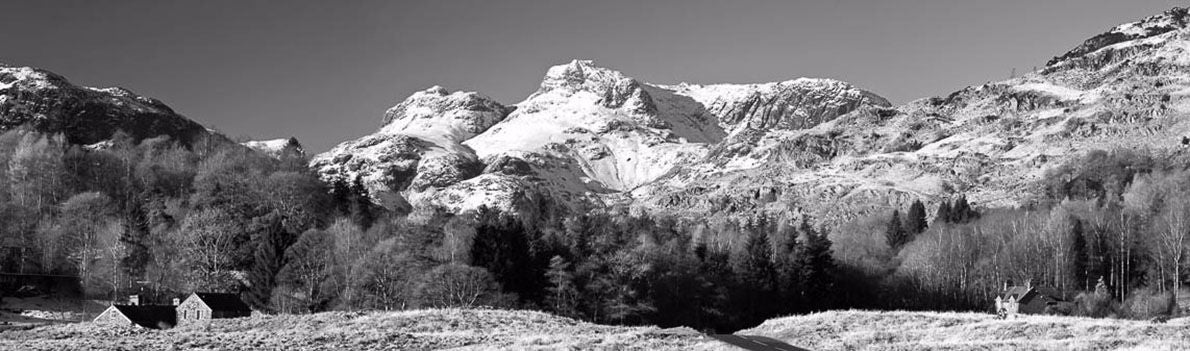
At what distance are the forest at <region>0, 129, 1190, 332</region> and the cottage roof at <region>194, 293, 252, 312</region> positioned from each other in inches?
243

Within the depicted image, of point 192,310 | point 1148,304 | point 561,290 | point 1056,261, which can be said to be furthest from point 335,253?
point 1056,261

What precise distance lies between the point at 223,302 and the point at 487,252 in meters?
25.1

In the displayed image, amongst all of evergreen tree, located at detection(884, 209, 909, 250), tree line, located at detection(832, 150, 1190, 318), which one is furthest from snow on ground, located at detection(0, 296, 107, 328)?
evergreen tree, located at detection(884, 209, 909, 250)

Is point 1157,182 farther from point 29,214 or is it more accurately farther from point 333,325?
point 29,214

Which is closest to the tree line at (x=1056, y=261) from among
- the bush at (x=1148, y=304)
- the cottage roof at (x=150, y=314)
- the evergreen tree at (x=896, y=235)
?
the bush at (x=1148, y=304)

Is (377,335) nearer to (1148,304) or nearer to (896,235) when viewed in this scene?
(1148,304)

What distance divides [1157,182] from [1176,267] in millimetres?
68145

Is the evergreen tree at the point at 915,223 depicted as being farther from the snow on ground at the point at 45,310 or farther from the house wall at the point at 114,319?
the house wall at the point at 114,319

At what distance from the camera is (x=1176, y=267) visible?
12131cm

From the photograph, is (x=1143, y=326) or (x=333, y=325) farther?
(x=333, y=325)

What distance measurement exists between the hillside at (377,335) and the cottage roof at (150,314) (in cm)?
690

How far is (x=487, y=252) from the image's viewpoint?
10562cm

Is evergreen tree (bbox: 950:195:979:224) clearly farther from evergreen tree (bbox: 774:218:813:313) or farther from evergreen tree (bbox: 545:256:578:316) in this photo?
evergreen tree (bbox: 545:256:578:316)

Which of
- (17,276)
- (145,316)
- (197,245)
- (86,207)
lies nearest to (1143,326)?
(145,316)
